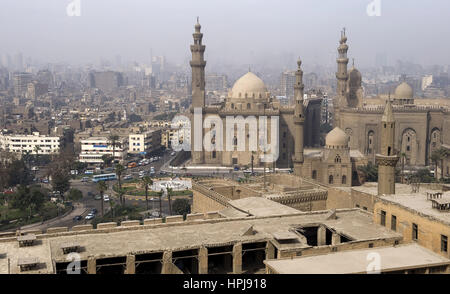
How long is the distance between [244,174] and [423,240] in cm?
4655

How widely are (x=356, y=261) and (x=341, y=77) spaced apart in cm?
5531

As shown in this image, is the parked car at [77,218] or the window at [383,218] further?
the parked car at [77,218]

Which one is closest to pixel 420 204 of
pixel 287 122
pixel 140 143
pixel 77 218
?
pixel 77 218

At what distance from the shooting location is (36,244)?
21.8m

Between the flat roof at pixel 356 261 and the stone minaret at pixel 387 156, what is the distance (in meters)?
9.73

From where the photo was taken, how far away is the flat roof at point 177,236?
20719 millimetres

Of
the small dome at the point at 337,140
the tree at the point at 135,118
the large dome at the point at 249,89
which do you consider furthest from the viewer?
the tree at the point at 135,118

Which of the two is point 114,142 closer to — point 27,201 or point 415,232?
point 27,201

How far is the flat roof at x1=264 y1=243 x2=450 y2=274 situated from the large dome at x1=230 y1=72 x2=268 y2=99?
176 feet

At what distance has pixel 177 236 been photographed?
22.9 m

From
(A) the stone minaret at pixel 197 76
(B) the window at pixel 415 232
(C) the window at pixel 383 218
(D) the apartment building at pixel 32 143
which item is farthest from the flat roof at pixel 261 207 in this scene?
(D) the apartment building at pixel 32 143

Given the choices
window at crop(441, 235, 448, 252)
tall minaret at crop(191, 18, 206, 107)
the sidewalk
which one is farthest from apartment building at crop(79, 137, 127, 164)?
window at crop(441, 235, 448, 252)

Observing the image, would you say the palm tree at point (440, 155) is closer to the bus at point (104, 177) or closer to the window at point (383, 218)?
the window at point (383, 218)

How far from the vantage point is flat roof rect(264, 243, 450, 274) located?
19.1 meters
